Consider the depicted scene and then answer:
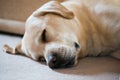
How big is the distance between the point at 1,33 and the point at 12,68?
0.75 metres

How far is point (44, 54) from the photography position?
1.53 meters

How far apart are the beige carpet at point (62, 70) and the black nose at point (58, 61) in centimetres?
3

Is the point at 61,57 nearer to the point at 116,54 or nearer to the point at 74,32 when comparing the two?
the point at 74,32

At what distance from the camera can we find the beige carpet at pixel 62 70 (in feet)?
4.38

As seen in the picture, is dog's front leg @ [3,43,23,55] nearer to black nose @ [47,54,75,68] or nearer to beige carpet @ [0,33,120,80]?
beige carpet @ [0,33,120,80]

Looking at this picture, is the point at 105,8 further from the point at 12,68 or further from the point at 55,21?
the point at 12,68

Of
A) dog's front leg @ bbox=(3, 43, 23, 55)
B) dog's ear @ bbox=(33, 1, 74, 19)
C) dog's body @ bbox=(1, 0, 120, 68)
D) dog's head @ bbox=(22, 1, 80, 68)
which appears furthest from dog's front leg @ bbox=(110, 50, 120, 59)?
dog's front leg @ bbox=(3, 43, 23, 55)

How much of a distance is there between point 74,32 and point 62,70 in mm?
279

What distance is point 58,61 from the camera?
1435 millimetres

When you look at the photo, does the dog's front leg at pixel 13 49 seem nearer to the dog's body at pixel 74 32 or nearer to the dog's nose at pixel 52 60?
the dog's body at pixel 74 32

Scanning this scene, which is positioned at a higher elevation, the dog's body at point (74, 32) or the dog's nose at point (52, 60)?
the dog's body at point (74, 32)

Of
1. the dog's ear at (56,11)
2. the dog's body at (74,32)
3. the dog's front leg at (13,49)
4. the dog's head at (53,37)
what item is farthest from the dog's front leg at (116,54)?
the dog's front leg at (13,49)

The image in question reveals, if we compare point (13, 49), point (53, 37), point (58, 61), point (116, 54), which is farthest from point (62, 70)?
point (13, 49)

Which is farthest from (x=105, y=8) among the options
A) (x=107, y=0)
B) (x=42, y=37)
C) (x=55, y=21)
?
(x=42, y=37)
